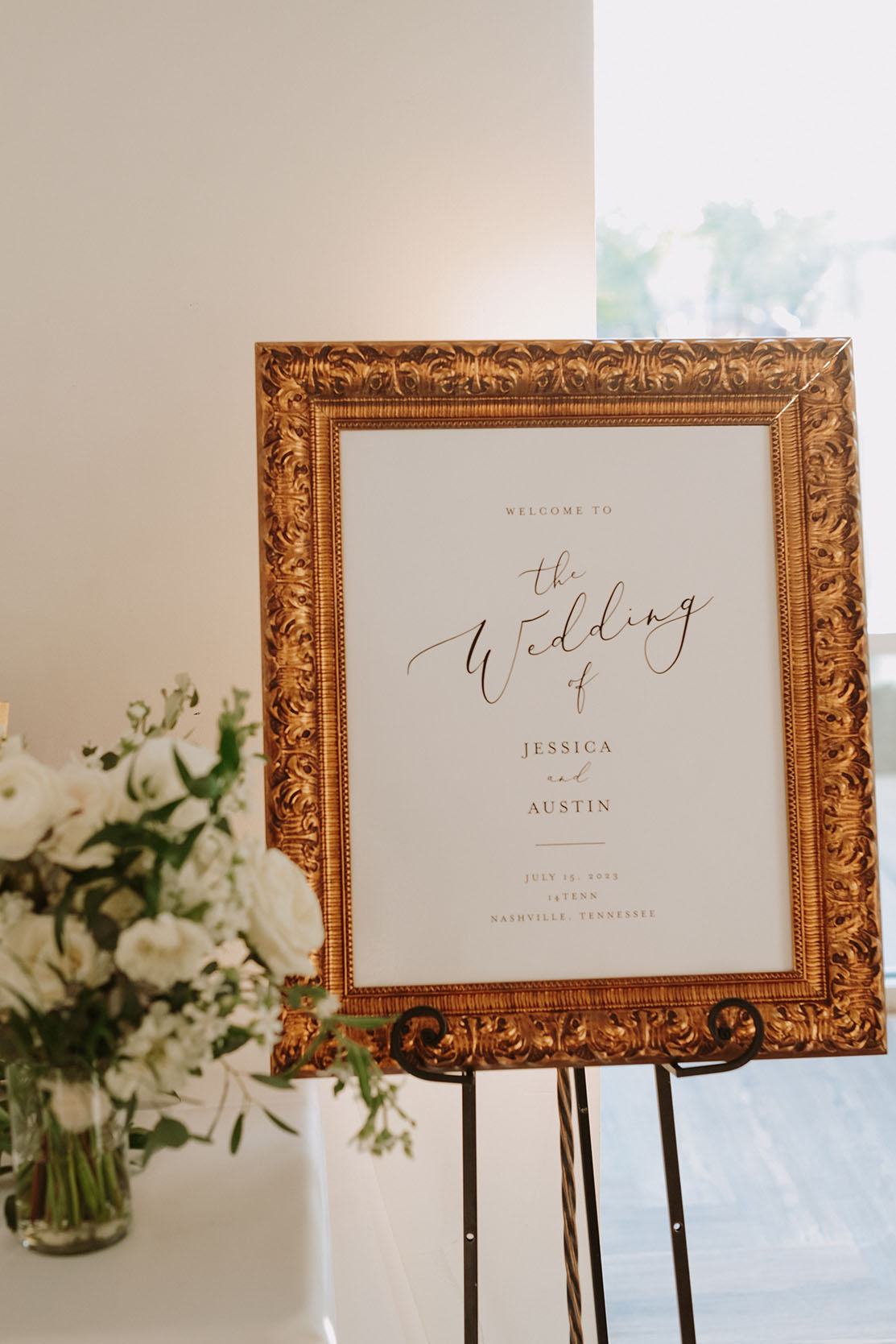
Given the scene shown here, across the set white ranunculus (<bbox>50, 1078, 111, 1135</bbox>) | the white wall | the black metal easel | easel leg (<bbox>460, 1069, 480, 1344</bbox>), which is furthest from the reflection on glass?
white ranunculus (<bbox>50, 1078, 111, 1135</bbox>)

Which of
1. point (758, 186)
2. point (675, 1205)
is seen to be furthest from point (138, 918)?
point (758, 186)

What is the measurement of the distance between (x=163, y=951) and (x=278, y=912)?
0.25 ft

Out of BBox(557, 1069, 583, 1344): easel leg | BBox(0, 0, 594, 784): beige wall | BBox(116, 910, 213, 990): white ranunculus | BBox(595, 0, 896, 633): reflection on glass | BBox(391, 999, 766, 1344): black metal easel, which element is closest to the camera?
BBox(116, 910, 213, 990): white ranunculus

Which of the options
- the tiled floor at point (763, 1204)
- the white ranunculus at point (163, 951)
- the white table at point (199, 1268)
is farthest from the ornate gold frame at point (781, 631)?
the tiled floor at point (763, 1204)

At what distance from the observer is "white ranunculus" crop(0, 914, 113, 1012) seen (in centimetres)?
67

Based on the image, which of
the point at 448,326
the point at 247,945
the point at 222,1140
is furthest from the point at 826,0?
the point at 222,1140

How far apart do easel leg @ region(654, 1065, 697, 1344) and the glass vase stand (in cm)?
48

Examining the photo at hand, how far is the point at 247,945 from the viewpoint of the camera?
2.37 feet

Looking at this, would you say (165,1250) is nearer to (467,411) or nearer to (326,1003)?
(326,1003)

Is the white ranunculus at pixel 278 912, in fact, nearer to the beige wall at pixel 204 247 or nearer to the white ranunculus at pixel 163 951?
the white ranunculus at pixel 163 951

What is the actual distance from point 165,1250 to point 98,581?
0.69 m

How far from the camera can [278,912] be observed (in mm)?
692

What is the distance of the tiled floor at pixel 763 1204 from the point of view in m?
1.53

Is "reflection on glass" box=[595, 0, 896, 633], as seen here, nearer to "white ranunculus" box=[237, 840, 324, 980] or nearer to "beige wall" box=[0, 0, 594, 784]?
"beige wall" box=[0, 0, 594, 784]
